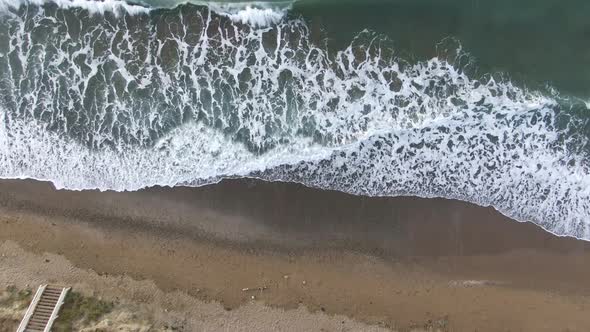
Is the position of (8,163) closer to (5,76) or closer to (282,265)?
(5,76)

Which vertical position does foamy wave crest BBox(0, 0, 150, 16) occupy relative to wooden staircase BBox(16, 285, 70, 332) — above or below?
above

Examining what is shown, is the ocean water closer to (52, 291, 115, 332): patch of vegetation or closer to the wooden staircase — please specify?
the wooden staircase

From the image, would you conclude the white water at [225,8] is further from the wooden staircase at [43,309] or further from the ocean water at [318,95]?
the wooden staircase at [43,309]

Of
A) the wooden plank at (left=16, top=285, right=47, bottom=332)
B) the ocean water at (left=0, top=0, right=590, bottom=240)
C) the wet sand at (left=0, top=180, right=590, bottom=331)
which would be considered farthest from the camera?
the ocean water at (left=0, top=0, right=590, bottom=240)

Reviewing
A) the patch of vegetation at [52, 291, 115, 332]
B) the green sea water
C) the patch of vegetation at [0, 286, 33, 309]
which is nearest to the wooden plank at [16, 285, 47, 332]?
the patch of vegetation at [0, 286, 33, 309]

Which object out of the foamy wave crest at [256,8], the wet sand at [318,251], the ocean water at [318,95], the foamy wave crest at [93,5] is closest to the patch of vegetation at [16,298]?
→ the wet sand at [318,251]
